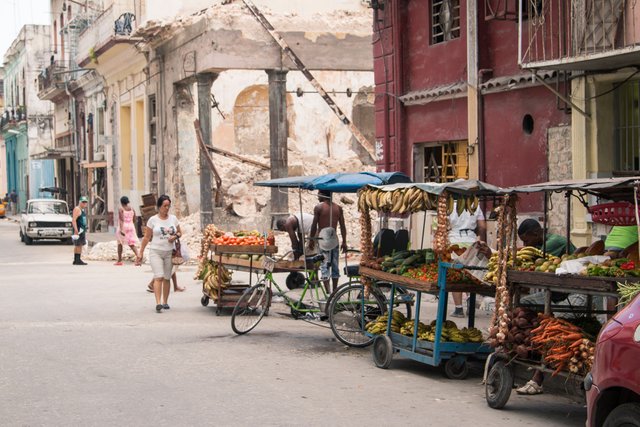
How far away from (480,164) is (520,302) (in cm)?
841

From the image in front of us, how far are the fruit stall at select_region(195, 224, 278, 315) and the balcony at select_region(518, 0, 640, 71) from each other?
4.71 meters

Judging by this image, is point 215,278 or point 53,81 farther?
point 53,81

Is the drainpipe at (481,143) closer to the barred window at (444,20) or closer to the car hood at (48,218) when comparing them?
the barred window at (444,20)

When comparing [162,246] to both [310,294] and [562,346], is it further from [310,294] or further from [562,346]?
[562,346]

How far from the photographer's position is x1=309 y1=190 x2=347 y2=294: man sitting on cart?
14617mm

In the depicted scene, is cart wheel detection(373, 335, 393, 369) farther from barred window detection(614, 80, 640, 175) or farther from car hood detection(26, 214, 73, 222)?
car hood detection(26, 214, 73, 222)

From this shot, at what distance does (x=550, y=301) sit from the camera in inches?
355

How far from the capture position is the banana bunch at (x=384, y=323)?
11.4m

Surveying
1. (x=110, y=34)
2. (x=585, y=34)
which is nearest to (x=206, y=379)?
(x=585, y=34)

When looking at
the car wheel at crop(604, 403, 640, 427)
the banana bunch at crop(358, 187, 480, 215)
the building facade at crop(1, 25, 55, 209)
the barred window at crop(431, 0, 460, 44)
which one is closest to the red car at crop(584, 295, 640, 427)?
the car wheel at crop(604, 403, 640, 427)

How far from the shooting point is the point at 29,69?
229ft

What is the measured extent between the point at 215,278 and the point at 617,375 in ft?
33.8

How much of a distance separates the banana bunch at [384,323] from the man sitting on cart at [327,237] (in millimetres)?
2366

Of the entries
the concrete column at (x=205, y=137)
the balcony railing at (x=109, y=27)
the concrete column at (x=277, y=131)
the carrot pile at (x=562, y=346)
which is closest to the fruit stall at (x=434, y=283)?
the carrot pile at (x=562, y=346)
